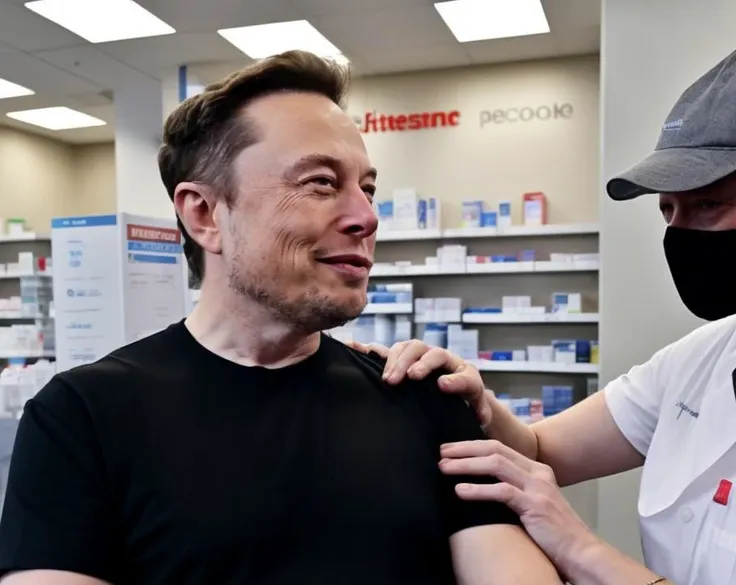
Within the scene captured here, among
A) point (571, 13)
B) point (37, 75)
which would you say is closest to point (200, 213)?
point (571, 13)

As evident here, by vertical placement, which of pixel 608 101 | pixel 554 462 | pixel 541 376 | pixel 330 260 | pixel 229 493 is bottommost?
pixel 541 376

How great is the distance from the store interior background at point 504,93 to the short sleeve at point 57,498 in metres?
2.66

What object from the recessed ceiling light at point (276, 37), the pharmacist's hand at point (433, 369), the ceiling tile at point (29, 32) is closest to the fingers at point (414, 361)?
the pharmacist's hand at point (433, 369)

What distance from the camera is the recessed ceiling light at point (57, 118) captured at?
20.5ft

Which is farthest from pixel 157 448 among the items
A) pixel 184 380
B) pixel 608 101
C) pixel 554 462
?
pixel 608 101

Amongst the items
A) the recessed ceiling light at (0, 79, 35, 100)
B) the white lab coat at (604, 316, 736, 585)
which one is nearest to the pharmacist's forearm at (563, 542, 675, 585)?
the white lab coat at (604, 316, 736, 585)

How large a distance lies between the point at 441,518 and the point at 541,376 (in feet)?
12.4

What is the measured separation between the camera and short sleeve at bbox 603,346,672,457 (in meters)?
1.38

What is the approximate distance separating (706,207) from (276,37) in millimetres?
3785

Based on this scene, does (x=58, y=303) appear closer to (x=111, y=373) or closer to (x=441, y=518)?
(x=111, y=373)

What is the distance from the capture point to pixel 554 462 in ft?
4.88

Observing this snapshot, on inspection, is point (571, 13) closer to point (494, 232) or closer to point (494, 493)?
point (494, 232)

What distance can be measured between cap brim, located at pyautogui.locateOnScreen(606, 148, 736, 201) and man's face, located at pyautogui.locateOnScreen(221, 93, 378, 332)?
46 cm

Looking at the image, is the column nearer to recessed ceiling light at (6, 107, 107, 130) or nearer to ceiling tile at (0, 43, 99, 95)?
A: ceiling tile at (0, 43, 99, 95)
